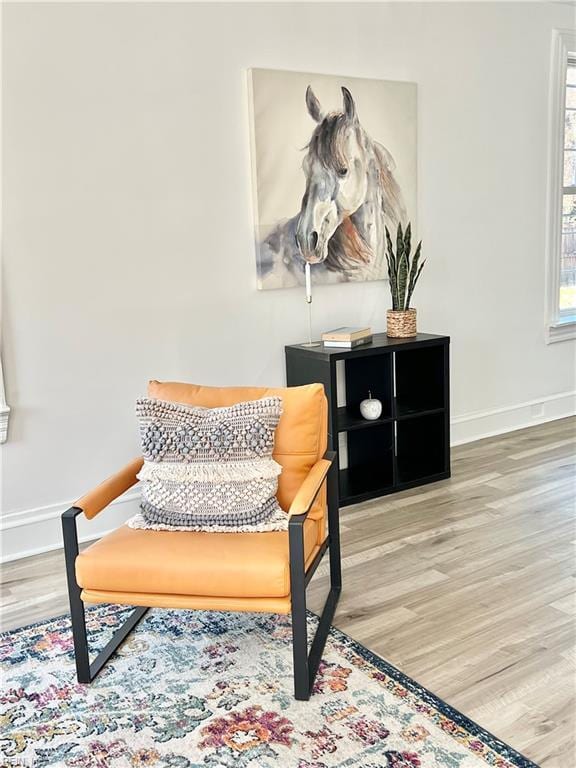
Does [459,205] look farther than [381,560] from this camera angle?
Yes

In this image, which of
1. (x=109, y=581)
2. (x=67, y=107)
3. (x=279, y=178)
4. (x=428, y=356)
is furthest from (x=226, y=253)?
(x=109, y=581)

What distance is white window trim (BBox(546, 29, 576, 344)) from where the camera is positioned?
4512 mm

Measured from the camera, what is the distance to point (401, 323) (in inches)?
147

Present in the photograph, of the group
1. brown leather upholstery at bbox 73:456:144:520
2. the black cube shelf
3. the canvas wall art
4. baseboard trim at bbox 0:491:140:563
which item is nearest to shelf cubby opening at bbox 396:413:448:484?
the black cube shelf

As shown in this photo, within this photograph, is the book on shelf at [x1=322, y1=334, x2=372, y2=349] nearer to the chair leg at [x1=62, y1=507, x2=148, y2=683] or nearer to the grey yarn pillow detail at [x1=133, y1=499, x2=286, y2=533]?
the grey yarn pillow detail at [x1=133, y1=499, x2=286, y2=533]

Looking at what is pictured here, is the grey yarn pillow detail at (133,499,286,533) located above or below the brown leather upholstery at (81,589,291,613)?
above

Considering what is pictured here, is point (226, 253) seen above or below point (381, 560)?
above

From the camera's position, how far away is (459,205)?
4.24 m

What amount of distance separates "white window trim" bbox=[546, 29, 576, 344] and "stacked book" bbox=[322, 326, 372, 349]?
1.72 m

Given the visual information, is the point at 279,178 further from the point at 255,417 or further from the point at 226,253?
the point at 255,417

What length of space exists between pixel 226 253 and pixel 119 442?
97cm

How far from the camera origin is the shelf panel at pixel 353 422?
3553 mm

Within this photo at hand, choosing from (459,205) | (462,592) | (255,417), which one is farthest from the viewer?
(459,205)

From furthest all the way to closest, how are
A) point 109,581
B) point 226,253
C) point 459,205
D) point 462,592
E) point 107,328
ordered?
point 459,205 → point 226,253 → point 107,328 → point 462,592 → point 109,581
